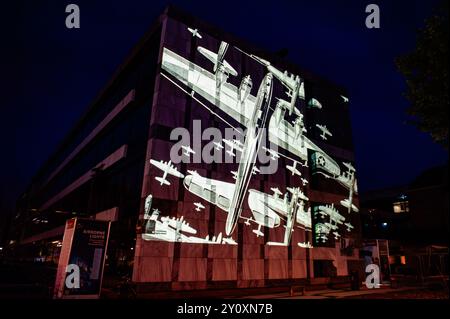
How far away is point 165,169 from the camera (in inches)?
812

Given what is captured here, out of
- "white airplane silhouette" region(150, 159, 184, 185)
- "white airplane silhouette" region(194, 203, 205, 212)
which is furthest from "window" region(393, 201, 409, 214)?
"white airplane silhouette" region(150, 159, 184, 185)

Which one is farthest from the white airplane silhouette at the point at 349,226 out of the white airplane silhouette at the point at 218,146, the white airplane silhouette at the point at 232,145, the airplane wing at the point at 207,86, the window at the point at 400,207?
the window at the point at 400,207

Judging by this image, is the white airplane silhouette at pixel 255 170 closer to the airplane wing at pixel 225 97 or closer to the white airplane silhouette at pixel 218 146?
the airplane wing at pixel 225 97

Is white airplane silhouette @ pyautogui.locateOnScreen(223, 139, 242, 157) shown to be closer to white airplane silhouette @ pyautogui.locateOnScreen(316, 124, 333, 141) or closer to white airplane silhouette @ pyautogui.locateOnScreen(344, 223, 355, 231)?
white airplane silhouette @ pyautogui.locateOnScreen(316, 124, 333, 141)

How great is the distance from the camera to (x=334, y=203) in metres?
31.4

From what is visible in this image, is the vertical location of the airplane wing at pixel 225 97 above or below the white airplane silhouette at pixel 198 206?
above

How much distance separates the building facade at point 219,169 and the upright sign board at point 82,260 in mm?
3651

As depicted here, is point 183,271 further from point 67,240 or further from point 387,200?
point 387,200

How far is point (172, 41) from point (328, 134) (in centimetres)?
1852

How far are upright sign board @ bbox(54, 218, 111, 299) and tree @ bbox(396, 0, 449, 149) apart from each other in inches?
608

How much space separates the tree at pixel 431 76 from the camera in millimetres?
13039

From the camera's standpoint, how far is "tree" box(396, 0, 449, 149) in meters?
13.0

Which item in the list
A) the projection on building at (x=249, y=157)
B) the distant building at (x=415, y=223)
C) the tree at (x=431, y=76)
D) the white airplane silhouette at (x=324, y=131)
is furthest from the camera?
the white airplane silhouette at (x=324, y=131)
